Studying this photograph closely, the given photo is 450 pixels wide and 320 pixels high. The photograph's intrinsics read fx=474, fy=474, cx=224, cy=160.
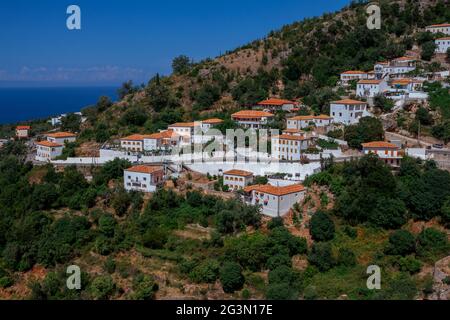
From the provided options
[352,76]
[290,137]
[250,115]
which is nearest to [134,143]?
[250,115]

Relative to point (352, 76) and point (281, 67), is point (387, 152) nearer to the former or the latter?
point (352, 76)

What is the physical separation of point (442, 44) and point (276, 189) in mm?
33661

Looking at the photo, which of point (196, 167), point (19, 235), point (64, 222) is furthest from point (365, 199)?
point (19, 235)

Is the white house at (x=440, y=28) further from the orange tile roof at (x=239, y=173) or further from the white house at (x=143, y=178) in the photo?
the white house at (x=143, y=178)

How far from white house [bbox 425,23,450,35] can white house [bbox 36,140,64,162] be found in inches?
1746

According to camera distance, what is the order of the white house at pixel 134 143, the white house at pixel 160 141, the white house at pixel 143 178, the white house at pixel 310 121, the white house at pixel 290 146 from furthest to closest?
the white house at pixel 134 143 → the white house at pixel 160 141 → the white house at pixel 310 121 → the white house at pixel 290 146 → the white house at pixel 143 178

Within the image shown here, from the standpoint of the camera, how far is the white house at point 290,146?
35344 millimetres

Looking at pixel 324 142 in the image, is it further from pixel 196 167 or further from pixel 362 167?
pixel 196 167

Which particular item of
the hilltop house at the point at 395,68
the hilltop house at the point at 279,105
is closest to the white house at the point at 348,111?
the hilltop house at the point at 279,105

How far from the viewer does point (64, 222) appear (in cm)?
3297

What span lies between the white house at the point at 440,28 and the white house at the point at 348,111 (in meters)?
21.6

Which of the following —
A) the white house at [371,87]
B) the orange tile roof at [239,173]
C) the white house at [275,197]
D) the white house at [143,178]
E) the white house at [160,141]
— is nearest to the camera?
the white house at [275,197]

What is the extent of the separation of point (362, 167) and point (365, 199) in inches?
A: 108

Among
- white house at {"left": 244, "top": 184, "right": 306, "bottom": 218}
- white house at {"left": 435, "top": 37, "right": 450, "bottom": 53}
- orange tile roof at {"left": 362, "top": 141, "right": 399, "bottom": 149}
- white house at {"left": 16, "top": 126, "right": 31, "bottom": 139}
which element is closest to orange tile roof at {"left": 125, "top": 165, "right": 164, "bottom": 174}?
white house at {"left": 244, "top": 184, "right": 306, "bottom": 218}
